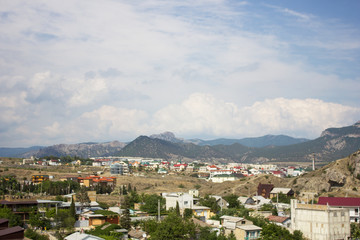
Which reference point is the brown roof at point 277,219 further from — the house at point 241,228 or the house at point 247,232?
the house at point 247,232

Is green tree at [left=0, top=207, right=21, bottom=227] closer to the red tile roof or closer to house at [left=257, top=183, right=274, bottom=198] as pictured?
the red tile roof

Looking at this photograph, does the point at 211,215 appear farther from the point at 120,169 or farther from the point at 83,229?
the point at 120,169

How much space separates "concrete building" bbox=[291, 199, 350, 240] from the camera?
4247 centimetres

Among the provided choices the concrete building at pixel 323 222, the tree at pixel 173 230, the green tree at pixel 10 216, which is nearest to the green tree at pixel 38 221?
the green tree at pixel 10 216

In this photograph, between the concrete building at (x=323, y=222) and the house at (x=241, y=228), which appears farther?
the house at (x=241, y=228)

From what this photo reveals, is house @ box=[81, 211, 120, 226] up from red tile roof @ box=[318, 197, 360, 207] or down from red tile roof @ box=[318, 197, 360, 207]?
down

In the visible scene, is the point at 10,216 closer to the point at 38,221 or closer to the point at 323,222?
the point at 38,221

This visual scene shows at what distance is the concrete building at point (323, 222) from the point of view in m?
42.5

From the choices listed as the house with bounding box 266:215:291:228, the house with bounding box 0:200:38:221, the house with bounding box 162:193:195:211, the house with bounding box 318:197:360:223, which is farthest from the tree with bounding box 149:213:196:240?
the house with bounding box 318:197:360:223

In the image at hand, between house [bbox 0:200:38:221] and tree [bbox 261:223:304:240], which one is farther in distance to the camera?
house [bbox 0:200:38:221]

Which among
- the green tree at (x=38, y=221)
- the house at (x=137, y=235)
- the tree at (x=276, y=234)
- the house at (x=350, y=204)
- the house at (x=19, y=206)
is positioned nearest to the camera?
the tree at (x=276, y=234)

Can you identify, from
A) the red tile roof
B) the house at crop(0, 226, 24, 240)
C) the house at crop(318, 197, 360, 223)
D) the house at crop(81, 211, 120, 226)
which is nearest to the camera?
the house at crop(0, 226, 24, 240)

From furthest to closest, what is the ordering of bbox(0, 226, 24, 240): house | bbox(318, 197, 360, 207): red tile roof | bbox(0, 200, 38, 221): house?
bbox(318, 197, 360, 207): red tile roof → bbox(0, 200, 38, 221): house → bbox(0, 226, 24, 240): house

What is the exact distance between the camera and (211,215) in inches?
2162
